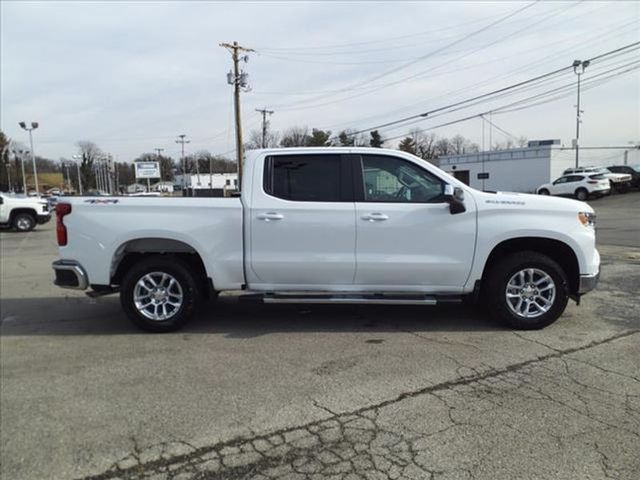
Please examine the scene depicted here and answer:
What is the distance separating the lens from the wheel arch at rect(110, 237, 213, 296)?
581cm

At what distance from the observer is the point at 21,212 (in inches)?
853

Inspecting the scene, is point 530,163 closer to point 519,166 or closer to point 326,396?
point 519,166

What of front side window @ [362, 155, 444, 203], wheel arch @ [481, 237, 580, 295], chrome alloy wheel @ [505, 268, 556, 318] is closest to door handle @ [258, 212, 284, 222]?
front side window @ [362, 155, 444, 203]

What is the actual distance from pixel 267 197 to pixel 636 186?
42.3 metres

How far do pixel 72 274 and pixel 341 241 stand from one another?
296 centimetres

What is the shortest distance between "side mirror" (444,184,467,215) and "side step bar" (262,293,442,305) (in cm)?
97

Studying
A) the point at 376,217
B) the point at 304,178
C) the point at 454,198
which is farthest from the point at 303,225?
the point at 454,198

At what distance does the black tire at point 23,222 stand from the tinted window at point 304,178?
1968cm

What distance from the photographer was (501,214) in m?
5.57

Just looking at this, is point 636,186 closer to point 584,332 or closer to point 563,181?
point 563,181

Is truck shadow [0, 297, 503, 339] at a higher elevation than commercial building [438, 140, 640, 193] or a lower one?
lower

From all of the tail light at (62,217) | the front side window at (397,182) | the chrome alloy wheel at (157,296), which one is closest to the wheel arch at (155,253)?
the chrome alloy wheel at (157,296)

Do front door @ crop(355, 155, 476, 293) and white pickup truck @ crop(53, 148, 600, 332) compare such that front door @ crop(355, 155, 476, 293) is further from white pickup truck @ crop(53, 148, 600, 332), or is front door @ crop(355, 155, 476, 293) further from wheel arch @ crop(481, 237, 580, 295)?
wheel arch @ crop(481, 237, 580, 295)

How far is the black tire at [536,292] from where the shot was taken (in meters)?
5.59
